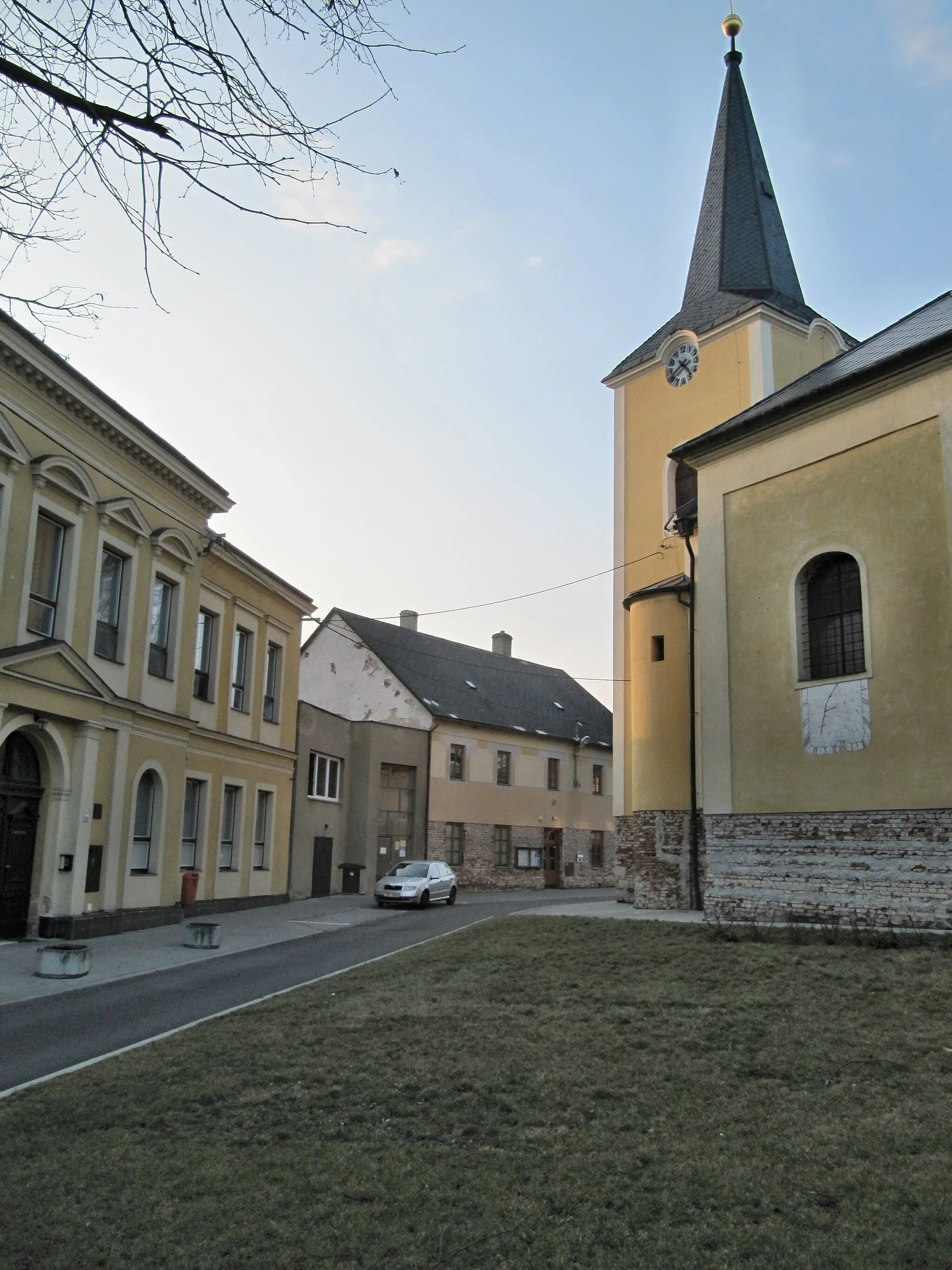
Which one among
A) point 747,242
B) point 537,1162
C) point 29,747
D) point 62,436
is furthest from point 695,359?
point 537,1162

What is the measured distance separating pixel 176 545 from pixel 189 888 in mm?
7269

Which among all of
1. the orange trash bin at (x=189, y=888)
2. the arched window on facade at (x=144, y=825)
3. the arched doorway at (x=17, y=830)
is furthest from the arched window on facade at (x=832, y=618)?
the orange trash bin at (x=189, y=888)

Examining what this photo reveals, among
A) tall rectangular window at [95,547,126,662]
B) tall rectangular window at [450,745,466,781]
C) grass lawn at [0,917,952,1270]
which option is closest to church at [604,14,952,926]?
grass lawn at [0,917,952,1270]

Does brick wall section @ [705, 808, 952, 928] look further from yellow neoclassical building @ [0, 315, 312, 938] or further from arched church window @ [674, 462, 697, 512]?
arched church window @ [674, 462, 697, 512]

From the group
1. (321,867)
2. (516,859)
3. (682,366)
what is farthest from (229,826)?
(516,859)

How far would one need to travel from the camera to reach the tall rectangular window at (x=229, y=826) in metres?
24.7

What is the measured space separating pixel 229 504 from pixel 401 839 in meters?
16.4

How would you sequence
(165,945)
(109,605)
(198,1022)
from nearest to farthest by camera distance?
(198,1022)
(165,945)
(109,605)

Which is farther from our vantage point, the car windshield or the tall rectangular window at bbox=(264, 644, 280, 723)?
the car windshield

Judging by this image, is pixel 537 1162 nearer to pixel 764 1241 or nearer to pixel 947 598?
pixel 764 1241

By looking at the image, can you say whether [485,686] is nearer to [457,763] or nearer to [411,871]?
[457,763]

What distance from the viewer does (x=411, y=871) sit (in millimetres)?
29047

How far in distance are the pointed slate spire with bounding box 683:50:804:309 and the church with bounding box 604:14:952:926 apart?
30.4 ft

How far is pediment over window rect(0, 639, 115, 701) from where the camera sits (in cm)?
1609
